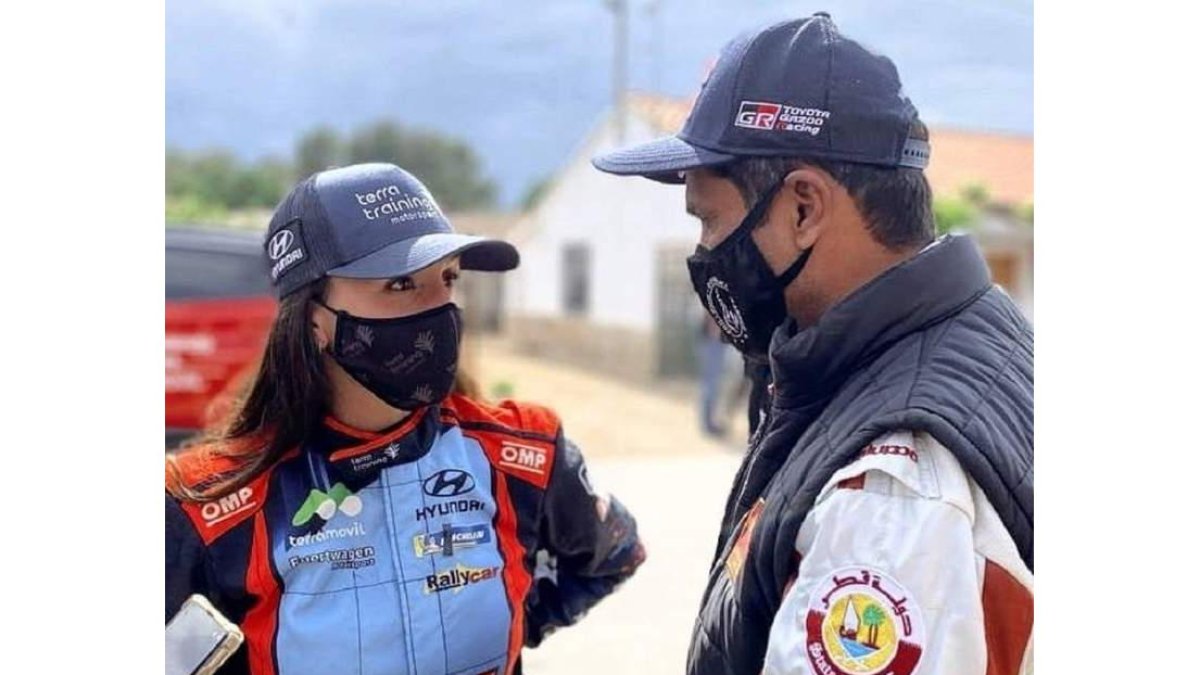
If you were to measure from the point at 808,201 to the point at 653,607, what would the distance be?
357cm

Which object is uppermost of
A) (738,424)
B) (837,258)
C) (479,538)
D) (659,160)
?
(659,160)

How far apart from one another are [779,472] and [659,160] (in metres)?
0.41

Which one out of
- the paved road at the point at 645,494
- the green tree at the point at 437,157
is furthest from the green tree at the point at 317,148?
the paved road at the point at 645,494

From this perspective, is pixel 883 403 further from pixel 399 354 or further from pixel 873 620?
pixel 399 354

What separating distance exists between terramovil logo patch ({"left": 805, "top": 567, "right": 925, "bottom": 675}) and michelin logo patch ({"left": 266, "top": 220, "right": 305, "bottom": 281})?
39.2 inches

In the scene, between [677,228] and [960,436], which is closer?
[960,436]

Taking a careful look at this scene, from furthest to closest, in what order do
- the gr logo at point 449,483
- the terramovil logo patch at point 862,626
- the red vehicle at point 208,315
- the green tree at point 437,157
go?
the green tree at point 437,157
the red vehicle at point 208,315
the gr logo at point 449,483
the terramovil logo patch at point 862,626

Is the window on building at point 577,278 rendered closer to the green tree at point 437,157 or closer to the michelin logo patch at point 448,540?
the green tree at point 437,157

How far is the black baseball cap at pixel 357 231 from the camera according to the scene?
5.90 ft

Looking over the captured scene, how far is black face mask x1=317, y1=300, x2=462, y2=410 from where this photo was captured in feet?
6.07

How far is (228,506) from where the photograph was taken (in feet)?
5.67
